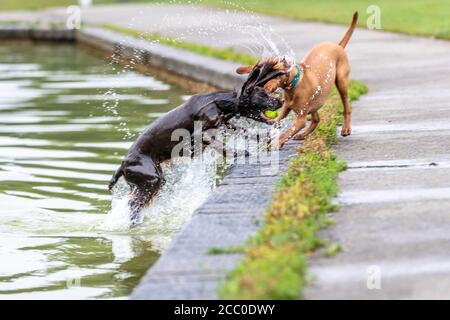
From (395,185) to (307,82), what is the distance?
4.78 feet

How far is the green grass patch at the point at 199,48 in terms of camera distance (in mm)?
13430

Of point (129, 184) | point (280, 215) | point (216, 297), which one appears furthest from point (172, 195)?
point (216, 297)

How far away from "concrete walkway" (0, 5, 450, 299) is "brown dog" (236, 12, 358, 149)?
0.35 metres

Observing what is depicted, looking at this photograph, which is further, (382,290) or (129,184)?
(129,184)

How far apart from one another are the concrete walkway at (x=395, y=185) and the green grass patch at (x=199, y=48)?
82 cm

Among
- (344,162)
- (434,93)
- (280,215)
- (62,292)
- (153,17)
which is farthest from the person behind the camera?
(153,17)

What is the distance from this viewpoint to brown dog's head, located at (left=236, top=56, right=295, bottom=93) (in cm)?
685

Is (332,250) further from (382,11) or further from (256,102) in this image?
(382,11)

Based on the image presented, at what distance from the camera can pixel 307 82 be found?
7.23 metres

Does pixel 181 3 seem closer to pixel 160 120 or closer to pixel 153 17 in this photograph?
pixel 153 17

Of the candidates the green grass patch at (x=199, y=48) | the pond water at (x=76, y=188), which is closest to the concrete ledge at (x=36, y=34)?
the green grass patch at (x=199, y=48)

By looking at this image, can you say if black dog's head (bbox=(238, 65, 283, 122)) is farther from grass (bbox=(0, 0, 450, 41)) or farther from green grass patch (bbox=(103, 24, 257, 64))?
green grass patch (bbox=(103, 24, 257, 64))

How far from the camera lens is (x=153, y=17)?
22.7 m
